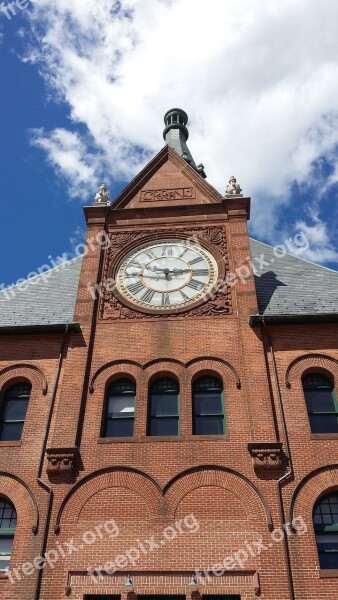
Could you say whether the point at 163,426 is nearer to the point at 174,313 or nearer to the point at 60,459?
the point at 60,459

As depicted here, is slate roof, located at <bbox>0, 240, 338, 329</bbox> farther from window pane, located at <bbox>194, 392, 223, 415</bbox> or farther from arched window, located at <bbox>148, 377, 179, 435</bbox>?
arched window, located at <bbox>148, 377, 179, 435</bbox>

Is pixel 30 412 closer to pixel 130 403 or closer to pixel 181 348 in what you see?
pixel 130 403

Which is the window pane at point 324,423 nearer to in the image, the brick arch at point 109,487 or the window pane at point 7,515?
the brick arch at point 109,487

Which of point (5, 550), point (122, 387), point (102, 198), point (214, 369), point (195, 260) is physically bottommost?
point (5, 550)

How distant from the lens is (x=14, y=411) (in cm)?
1562

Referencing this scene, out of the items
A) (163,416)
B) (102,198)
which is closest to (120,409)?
(163,416)

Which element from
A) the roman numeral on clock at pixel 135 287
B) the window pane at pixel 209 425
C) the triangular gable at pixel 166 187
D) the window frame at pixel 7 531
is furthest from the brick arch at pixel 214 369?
the triangular gable at pixel 166 187

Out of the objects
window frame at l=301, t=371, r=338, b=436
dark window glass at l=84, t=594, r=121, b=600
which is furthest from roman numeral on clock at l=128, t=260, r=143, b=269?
dark window glass at l=84, t=594, r=121, b=600

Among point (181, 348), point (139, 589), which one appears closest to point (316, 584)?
point (139, 589)

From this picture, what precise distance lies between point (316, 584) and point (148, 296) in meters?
9.21

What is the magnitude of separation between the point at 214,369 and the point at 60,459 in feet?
14.9

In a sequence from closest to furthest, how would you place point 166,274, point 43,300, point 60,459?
point 60,459 < point 166,274 < point 43,300

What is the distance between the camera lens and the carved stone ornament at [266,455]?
1333cm

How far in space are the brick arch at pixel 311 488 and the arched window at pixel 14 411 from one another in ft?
22.7
